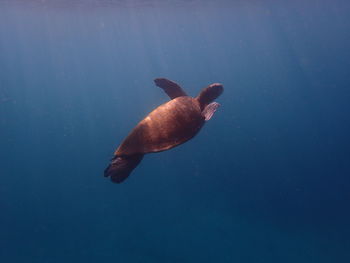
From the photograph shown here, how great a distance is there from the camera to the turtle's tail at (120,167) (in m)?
4.27

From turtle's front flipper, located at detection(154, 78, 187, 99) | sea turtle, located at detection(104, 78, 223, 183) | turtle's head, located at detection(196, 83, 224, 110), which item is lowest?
sea turtle, located at detection(104, 78, 223, 183)

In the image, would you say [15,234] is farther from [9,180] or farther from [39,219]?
[9,180]

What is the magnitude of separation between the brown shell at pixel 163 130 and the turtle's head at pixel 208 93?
3.58 ft

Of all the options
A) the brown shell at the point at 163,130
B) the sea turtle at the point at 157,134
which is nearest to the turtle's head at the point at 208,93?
the sea turtle at the point at 157,134

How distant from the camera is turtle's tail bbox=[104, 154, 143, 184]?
14.0ft

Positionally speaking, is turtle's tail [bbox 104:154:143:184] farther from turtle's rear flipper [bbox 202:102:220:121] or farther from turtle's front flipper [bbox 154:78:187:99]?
turtle's front flipper [bbox 154:78:187:99]

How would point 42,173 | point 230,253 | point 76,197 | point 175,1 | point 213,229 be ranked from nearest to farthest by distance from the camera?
1. point 230,253
2. point 213,229
3. point 76,197
4. point 175,1
5. point 42,173

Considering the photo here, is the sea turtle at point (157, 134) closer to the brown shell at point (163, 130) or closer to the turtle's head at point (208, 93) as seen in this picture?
the brown shell at point (163, 130)

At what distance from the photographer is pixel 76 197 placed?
2384 cm

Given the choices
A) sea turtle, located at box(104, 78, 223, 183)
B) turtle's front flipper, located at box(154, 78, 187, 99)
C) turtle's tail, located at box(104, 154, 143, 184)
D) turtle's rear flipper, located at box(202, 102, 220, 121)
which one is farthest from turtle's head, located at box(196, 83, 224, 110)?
turtle's tail, located at box(104, 154, 143, 184)

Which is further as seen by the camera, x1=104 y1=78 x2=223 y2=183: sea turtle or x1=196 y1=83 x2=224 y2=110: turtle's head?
x1=196 y1=83 x2=224 y2=110: turtle's head

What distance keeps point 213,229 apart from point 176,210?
351cm

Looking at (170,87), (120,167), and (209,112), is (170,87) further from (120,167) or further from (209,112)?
(120,167)

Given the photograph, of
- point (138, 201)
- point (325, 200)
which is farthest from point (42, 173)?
point (325, 200)
